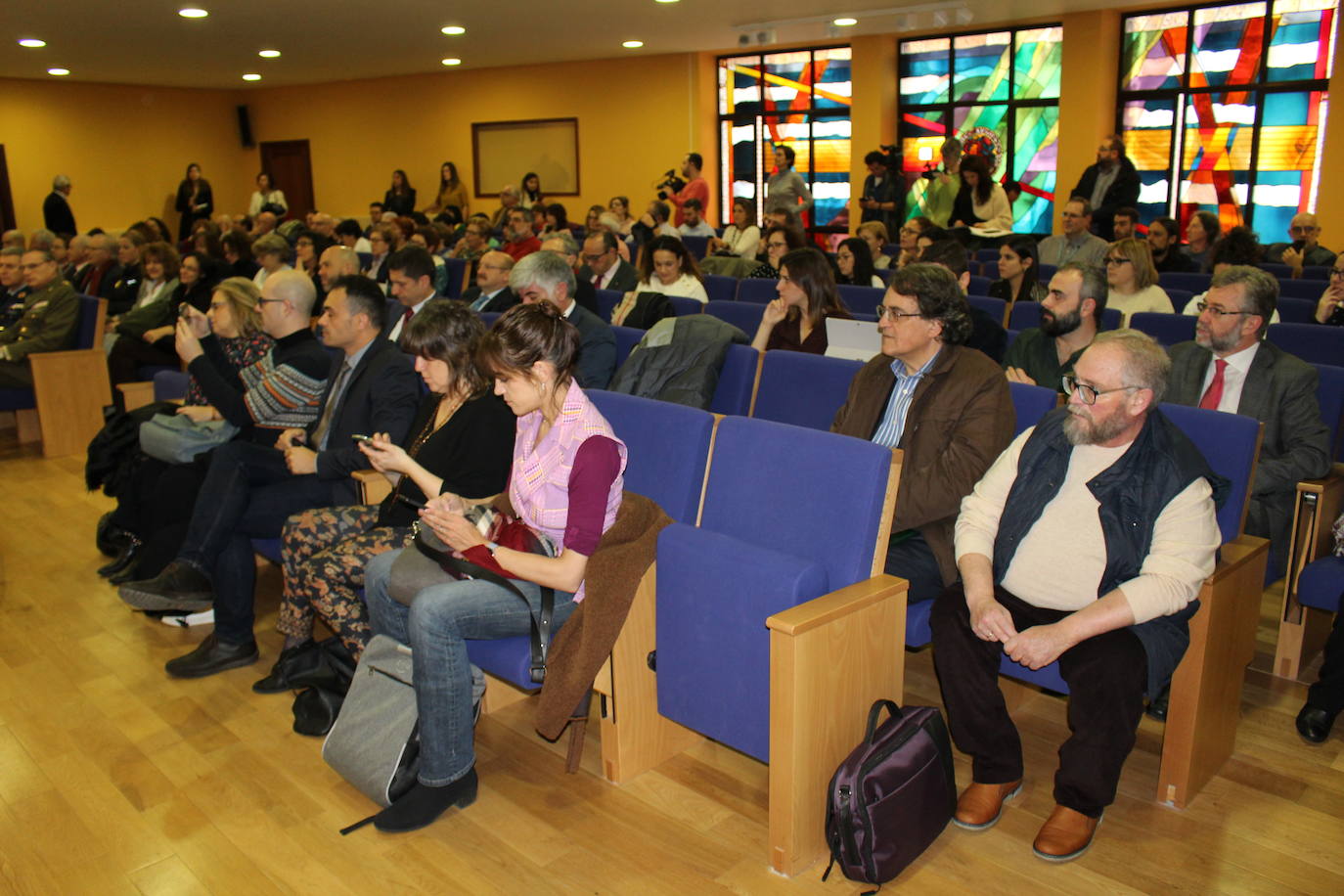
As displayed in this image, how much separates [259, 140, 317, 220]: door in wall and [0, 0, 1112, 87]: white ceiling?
305 cm

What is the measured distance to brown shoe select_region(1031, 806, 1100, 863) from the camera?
7.71ft

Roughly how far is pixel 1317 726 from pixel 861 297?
3.22 meters

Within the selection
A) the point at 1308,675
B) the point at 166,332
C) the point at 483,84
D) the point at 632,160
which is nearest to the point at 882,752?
the point at 1308,675

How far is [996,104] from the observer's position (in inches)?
437

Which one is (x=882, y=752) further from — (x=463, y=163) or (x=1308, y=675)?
(x=463, y=163)

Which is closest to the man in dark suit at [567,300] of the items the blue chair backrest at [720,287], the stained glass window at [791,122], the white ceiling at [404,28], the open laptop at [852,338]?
the open laptop at [852,338]

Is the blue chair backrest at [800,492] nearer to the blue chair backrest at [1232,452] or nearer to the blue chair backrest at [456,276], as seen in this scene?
the blue chair backrest at [1232,452]

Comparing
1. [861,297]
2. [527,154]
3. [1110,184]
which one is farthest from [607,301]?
[527,154]

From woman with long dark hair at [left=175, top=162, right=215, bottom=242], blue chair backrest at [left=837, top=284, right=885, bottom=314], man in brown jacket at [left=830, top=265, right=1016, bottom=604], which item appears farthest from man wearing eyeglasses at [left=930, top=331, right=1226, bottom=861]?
woman with long dark hair at [left=175, top=162, right=215, bottom=242]

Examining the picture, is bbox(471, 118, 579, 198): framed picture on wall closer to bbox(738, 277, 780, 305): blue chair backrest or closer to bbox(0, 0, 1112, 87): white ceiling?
bbox(0, 0, 1112, 87): white ceiling

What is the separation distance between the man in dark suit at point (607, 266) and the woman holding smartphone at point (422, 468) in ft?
10.5

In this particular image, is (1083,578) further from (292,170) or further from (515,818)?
(292,170)

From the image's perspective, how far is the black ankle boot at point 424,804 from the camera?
256 centimetres

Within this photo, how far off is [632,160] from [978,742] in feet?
38.7
